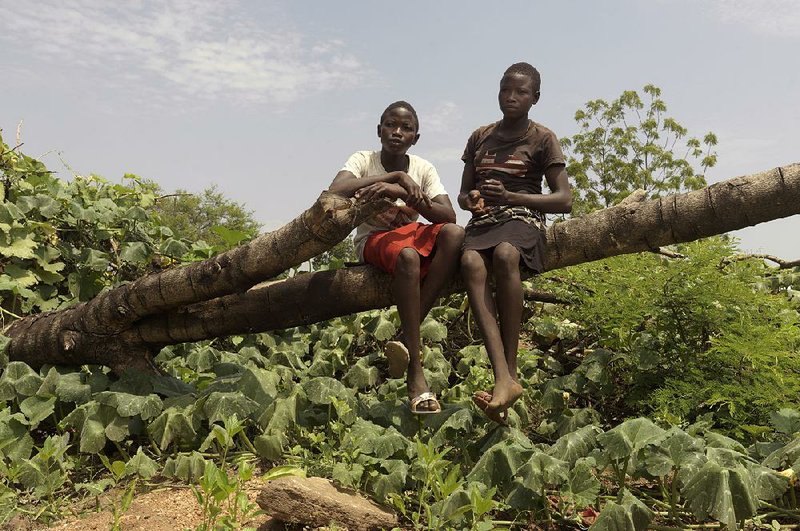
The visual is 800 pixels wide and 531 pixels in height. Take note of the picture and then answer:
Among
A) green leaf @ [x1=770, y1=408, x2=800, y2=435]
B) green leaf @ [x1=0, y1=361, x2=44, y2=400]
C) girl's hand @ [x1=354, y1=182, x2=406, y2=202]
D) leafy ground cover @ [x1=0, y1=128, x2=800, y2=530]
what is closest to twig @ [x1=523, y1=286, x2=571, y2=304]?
leafy ground cover @ [x1=0, y1=128, x2=800, y2=530]

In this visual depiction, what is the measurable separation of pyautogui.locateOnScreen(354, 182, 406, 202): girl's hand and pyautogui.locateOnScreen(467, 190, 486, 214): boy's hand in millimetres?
449

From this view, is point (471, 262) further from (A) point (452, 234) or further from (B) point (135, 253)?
(B) point (135, 253)

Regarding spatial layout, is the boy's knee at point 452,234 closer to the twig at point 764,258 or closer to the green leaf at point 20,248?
the twig at point 764,258

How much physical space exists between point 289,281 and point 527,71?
185 cm

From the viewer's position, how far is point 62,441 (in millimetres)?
3865

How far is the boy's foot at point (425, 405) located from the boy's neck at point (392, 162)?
137 centimetres

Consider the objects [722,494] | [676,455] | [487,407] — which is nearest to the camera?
[722,494]

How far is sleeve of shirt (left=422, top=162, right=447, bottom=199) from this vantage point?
14.1 ft

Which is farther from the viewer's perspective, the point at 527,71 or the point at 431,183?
the point at 431,183

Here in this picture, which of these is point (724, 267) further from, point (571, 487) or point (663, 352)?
point (571, 487)

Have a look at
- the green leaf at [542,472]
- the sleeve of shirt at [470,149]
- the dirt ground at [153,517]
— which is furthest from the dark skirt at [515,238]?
the dirt ground at [153,517]

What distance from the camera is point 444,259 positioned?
3869 mm

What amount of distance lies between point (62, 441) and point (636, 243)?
10.5 feet

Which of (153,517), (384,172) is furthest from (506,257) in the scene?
(153,517)
